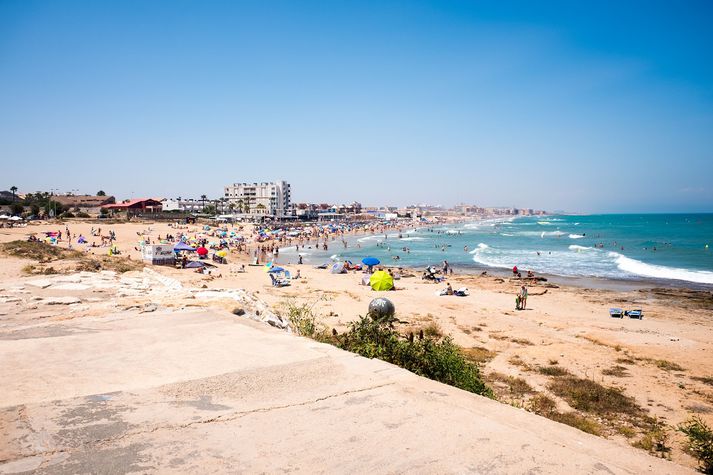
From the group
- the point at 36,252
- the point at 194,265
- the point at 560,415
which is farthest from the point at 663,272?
the point at 36,252

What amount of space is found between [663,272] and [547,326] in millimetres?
24942

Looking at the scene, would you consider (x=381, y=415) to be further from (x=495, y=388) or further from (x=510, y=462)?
(x=495, y=388)

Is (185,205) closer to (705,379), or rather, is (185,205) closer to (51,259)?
(51,259)

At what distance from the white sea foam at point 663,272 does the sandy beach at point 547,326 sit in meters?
6.68

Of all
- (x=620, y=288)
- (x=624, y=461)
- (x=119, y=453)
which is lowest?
(x=620, y=288)

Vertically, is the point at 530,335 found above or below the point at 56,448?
below

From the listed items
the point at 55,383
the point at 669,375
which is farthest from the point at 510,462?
the point at 669,375

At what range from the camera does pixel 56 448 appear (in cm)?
369

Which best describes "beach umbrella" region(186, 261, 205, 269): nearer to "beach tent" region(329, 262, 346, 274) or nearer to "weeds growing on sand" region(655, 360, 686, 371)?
"beach tent" region(329, 262, 346, 274)

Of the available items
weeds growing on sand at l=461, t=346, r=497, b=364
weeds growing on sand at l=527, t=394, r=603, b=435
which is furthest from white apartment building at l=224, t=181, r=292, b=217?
weeds growing on sand at l=527, t=394, r=603, b=435

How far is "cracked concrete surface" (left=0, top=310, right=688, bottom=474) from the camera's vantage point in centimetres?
364

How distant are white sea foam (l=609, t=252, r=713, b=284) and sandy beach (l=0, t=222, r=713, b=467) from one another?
6683 mm

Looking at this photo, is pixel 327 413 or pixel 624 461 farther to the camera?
pixel 327 413

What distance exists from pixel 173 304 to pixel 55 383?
5.13m
